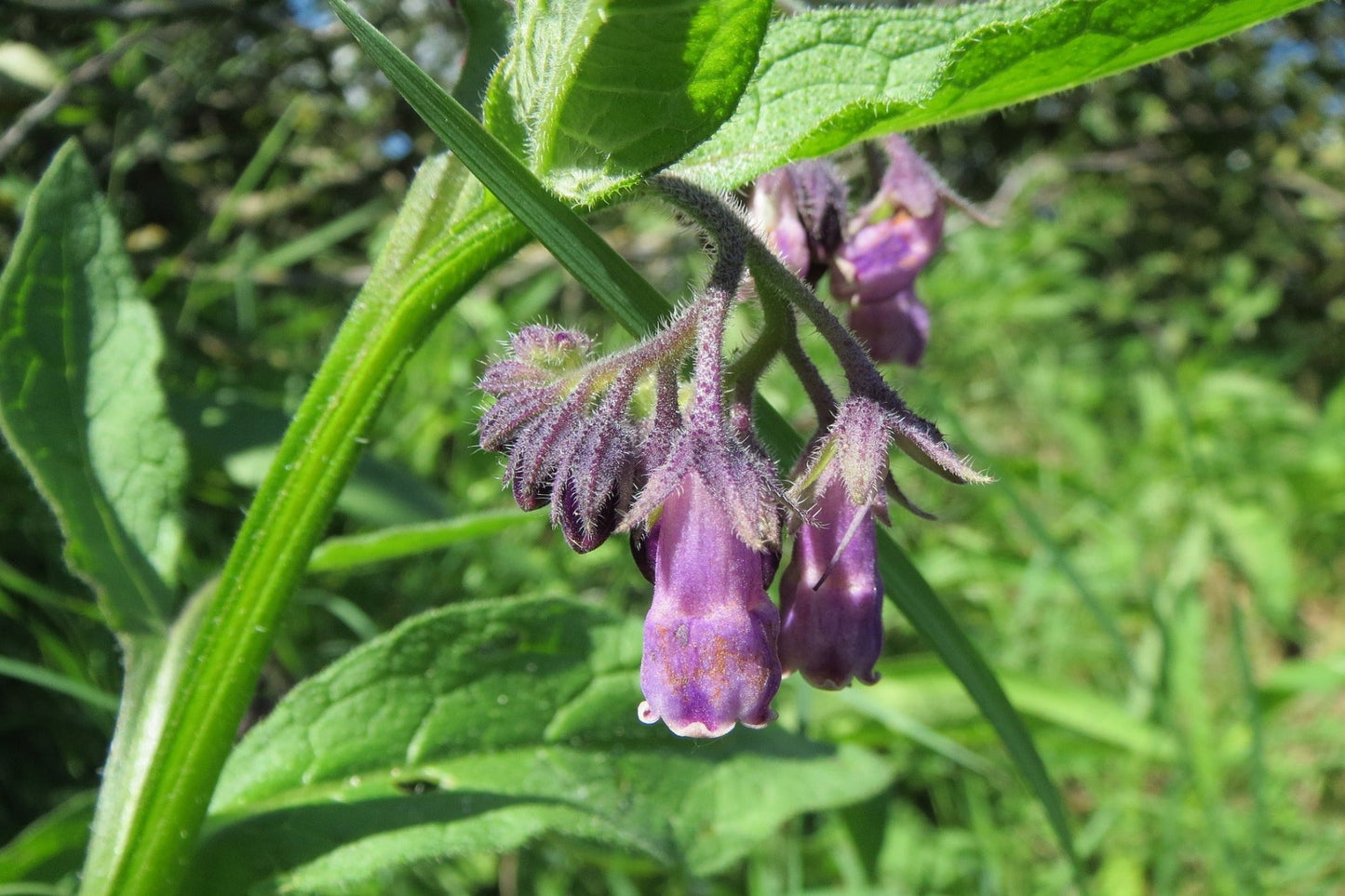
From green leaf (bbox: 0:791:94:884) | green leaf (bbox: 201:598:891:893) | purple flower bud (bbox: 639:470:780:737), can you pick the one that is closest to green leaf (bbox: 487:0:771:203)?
purple flower bud (bbox: 639:470:780:737)

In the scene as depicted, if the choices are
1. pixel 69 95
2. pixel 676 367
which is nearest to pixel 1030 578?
pixel 676 367

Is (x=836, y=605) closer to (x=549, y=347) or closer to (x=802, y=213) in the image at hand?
(x=549, y=347)

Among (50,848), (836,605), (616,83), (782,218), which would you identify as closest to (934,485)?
(782,218)

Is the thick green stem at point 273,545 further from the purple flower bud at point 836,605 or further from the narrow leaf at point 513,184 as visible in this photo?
the purple flower bud at point 836,605

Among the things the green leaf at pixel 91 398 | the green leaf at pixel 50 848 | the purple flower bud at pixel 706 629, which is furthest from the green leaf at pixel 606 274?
the green leaf at pixel 50 848

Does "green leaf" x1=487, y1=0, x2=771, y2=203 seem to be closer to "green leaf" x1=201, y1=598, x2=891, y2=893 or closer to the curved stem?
the curved stem

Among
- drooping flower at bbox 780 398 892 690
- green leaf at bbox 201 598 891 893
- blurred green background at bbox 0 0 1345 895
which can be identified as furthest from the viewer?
blurred green background at bbox 0 0 1345 895

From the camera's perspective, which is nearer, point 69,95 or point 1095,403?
point 69,95

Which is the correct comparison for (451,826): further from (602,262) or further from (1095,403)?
(1095,403)
